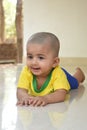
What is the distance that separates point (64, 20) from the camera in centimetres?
356

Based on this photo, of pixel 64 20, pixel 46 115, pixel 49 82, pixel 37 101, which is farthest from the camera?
pixel 64 20

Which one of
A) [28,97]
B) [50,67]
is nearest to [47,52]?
[50,67]

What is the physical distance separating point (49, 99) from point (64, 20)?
2.24 m

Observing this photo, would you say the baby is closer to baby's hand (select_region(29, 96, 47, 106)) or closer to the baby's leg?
baby's hand (select_region(29, 96, 47, 106))

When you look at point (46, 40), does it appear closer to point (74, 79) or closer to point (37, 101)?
point (37, 101)

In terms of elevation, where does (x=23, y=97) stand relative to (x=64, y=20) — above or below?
above

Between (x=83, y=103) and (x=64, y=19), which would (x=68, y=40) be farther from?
(x=83, y=103)

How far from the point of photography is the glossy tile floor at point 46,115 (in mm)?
1093

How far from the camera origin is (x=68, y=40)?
11.7ft

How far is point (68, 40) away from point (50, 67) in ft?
6.85

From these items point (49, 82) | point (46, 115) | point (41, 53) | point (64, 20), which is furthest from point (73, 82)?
point (64, 20)

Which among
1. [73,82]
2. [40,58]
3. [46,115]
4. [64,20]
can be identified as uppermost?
[40,58]

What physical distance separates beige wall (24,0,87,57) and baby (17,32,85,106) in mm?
2046

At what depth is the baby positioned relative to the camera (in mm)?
1429
